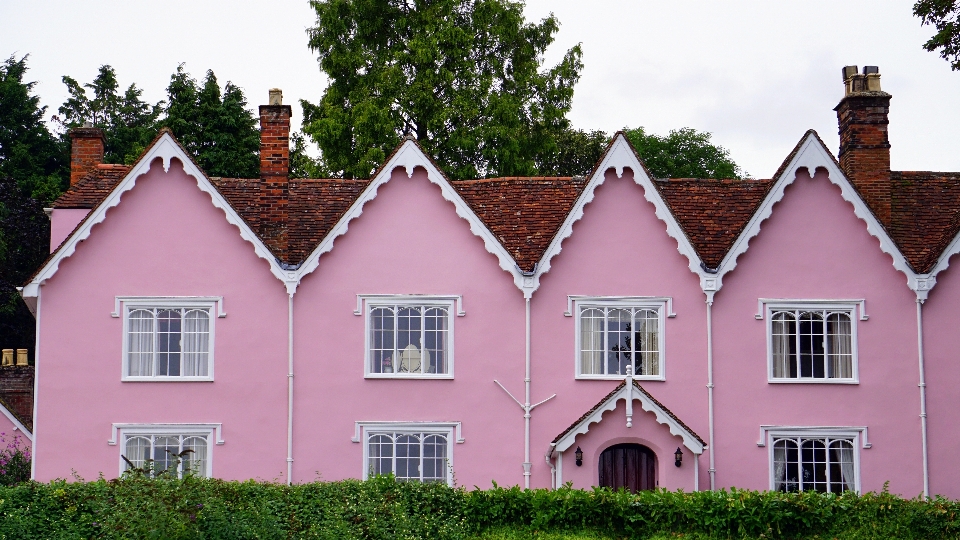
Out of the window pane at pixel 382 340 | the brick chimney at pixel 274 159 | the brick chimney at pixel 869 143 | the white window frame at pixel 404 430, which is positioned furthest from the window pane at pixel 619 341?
the brick chimney at pixel 274 159

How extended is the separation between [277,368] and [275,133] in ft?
21.2

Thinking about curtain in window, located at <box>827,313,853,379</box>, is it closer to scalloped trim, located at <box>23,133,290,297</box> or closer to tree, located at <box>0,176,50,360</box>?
scalloped trim, located at <box>23,133,290,297</box>

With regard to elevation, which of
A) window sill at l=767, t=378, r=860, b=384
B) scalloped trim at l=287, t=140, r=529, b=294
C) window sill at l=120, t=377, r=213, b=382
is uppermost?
scalloped trim at l=287, t=140, r=529, b=294

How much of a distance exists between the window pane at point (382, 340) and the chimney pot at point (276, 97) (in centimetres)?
641

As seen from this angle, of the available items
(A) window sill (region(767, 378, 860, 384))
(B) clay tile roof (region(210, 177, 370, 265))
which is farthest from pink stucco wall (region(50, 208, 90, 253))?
(A) window sill (region(767, 378, 860, 384))

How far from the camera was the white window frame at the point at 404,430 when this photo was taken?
2644cm

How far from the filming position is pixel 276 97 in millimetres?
29016

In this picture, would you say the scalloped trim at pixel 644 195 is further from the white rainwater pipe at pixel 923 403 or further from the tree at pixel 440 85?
the tree at pixel 440 85

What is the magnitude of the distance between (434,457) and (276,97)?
412 inches

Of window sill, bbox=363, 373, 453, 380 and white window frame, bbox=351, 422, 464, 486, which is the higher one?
window sill, bbox=363, 373, 453, 380

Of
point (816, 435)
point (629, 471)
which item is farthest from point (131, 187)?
point (816, 435)

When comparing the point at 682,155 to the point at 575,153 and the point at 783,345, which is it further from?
the point at 783,345

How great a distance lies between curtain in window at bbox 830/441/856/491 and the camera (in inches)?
1039

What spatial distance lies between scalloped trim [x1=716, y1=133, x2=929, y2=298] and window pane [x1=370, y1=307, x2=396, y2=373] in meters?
8.17
